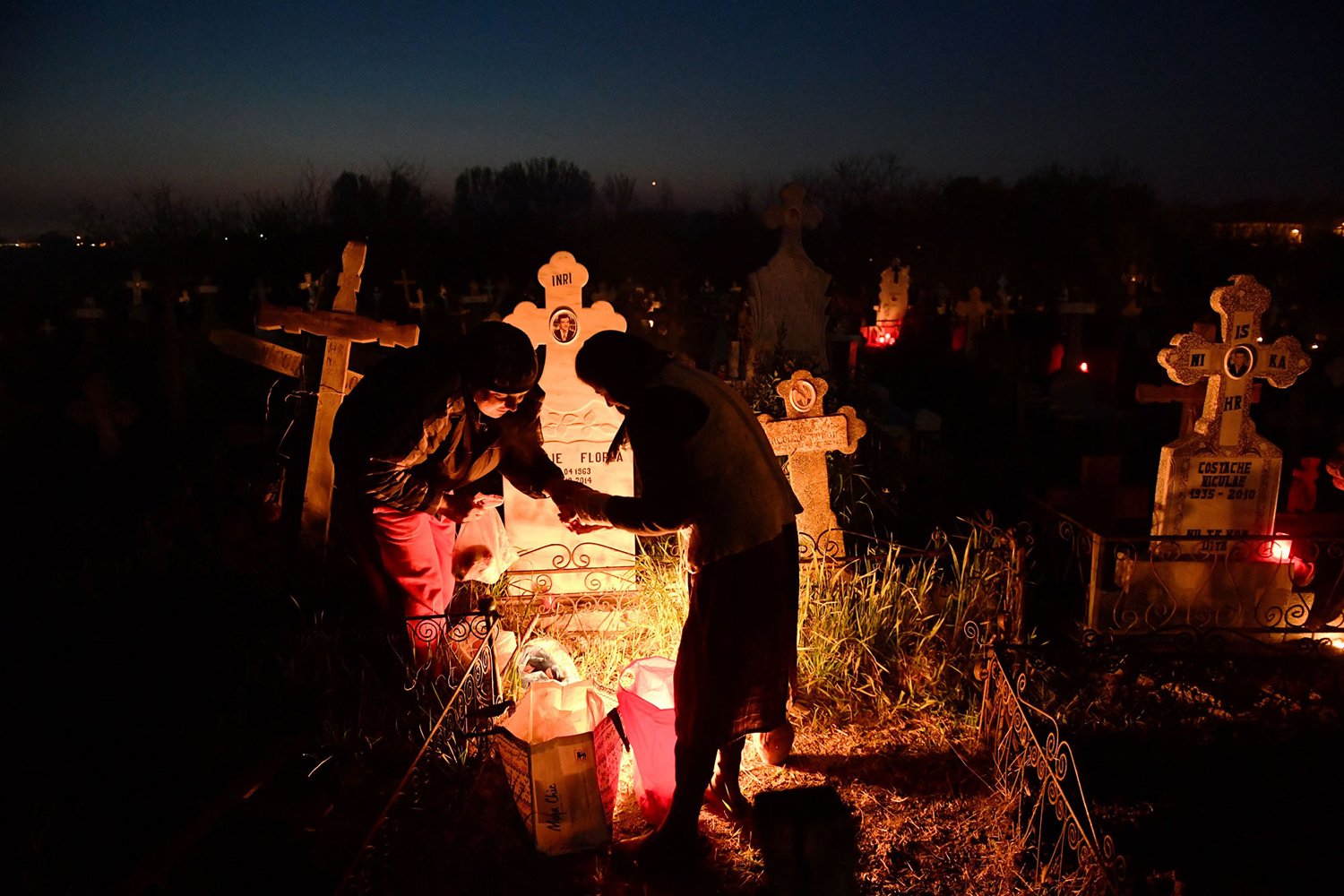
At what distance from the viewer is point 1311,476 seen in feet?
22.5

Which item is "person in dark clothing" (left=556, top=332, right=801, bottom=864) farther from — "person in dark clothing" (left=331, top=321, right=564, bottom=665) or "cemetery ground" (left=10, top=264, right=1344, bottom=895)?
"person in dark clothing" (left=331, top=321, right=564, bottom=665)

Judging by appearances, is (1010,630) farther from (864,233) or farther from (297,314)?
(864,233)

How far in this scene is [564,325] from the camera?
562 centimetres

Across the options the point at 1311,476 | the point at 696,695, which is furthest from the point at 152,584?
the point at 1311,476

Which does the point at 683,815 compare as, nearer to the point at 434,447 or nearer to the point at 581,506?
the point at 581,506

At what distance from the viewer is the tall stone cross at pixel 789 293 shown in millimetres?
11180

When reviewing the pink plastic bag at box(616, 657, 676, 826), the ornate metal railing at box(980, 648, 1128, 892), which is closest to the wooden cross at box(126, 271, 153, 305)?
the pink plastic bag at box(616, 657, 676, 826)

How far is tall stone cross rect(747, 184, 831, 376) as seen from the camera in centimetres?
1118

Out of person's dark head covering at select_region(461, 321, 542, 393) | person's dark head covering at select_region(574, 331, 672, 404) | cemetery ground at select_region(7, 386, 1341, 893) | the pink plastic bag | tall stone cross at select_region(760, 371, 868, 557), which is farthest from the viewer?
tall stone cross at select_region(760, 371, 868, 557)

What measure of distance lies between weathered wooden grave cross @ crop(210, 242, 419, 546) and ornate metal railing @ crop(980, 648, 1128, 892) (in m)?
4.27

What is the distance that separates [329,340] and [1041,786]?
5.13 m

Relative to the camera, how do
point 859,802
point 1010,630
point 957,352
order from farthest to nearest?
point 957,352, point 1010,630, point 859,802

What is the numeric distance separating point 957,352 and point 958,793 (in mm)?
14925

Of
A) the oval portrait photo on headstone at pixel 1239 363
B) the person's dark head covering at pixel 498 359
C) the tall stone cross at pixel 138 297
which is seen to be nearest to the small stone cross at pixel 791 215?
the oval portrait photo on headstone at pixel 1239 363
